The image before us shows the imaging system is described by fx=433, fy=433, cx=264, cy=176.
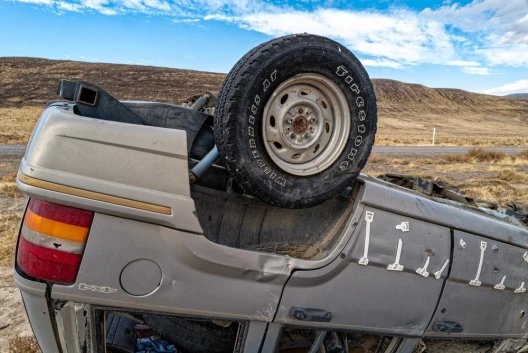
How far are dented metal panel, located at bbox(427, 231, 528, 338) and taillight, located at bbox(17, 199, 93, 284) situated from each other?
1.93 metres

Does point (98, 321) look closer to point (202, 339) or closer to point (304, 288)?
point (202, 339)

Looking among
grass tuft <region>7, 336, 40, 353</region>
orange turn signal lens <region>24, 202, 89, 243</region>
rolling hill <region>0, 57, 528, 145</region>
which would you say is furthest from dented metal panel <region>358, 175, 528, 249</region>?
rolling hill <region>0, 57, 528, 145</region>

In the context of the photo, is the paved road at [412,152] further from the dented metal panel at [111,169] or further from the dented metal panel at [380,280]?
the dented metal panel at [111,169]

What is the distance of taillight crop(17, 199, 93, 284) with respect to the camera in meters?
1.67

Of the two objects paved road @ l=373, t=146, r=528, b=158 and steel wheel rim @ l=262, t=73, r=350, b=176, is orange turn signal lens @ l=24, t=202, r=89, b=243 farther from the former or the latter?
paved road @ l=373, t=146, r=528, b=158

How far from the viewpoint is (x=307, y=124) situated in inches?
87.4

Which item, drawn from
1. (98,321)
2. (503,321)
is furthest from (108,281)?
(503,321)

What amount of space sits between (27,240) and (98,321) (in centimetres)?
44

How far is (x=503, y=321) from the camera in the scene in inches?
111

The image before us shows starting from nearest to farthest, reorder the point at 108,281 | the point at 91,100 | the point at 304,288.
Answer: the point at 108,281
the point at 91,100
the point at 304,288

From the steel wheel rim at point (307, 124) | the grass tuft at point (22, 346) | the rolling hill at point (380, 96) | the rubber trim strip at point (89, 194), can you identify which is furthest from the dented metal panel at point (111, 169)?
the rolling hill at point (380, 96)

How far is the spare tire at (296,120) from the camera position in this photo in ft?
6.34

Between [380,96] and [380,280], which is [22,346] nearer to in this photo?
[380,280]

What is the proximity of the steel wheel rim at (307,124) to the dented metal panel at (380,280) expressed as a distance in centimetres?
39
